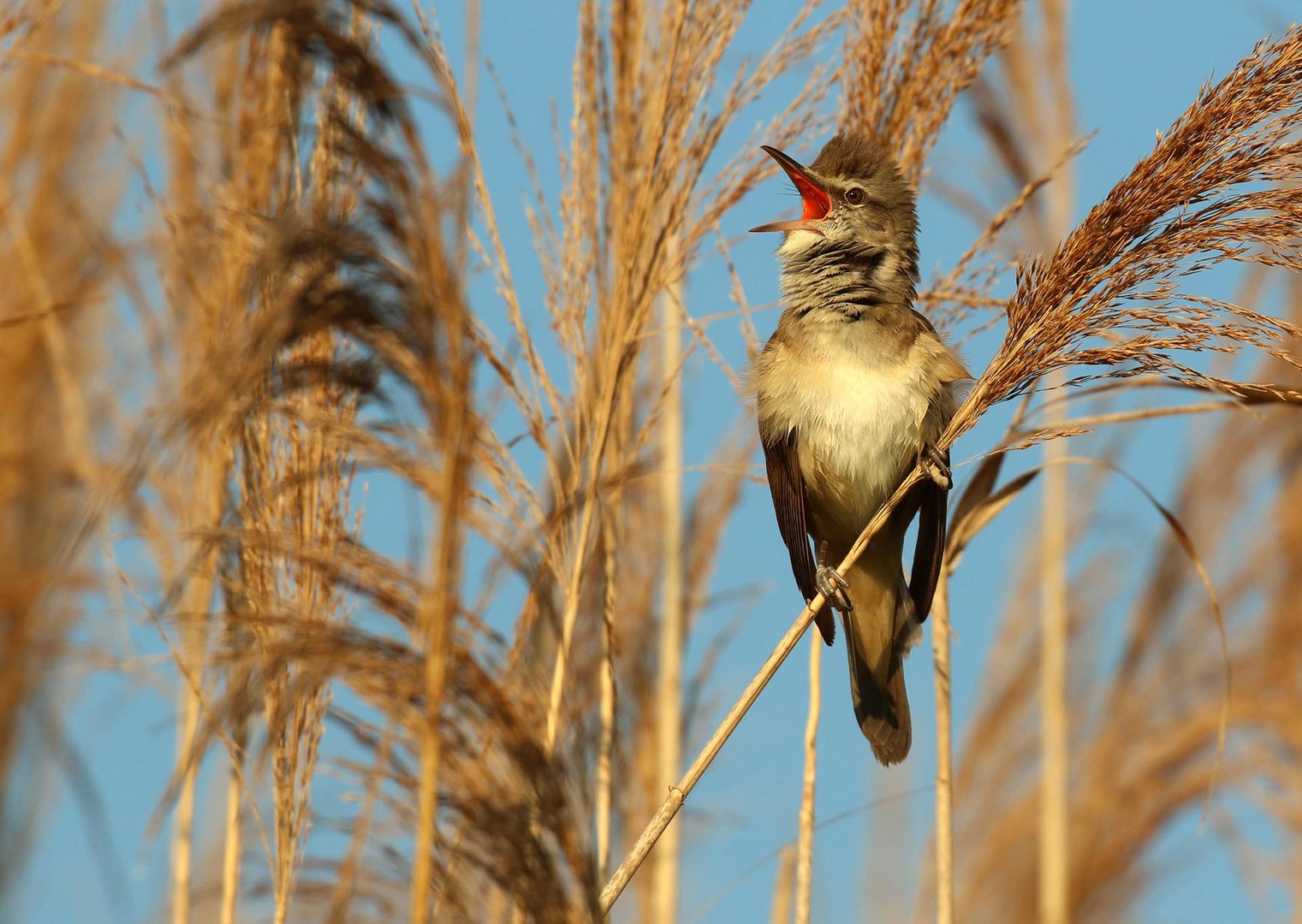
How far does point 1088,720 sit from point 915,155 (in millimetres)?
2460

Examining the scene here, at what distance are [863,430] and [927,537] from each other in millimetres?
277

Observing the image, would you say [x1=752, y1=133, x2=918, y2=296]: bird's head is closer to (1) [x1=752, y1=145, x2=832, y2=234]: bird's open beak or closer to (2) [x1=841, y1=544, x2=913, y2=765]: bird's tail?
(1) [x1=752, y1=145, x2=832, y2=234]: bird's open beak

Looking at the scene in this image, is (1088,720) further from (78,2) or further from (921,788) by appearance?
(78,2)

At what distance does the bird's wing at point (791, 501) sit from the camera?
3078 millimetres

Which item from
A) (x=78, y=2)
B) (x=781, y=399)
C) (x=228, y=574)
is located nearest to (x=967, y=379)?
(x=781, y=399)

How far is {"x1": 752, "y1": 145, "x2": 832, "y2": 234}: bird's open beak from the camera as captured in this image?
3.17m

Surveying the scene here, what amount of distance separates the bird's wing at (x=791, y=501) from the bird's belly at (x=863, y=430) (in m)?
0.03

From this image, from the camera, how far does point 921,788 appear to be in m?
2.65

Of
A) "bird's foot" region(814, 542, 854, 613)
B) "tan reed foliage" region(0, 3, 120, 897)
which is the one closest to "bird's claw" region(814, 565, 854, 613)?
"bird's foot" region(814, 542, 854, 613)

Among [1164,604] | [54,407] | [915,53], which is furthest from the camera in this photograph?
[1164,604]

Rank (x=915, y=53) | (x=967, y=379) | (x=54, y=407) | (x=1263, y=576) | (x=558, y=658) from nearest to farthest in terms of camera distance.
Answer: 1. (x=558, y=658)
2. (x=915, y=53)
3. (x=967, y=379)
4. (x=54, y=407)
5. (x=1263, y=576)

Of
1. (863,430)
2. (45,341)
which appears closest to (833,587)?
(863,430)

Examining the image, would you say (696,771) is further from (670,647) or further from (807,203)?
(807,203)

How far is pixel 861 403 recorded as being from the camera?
2955mm
